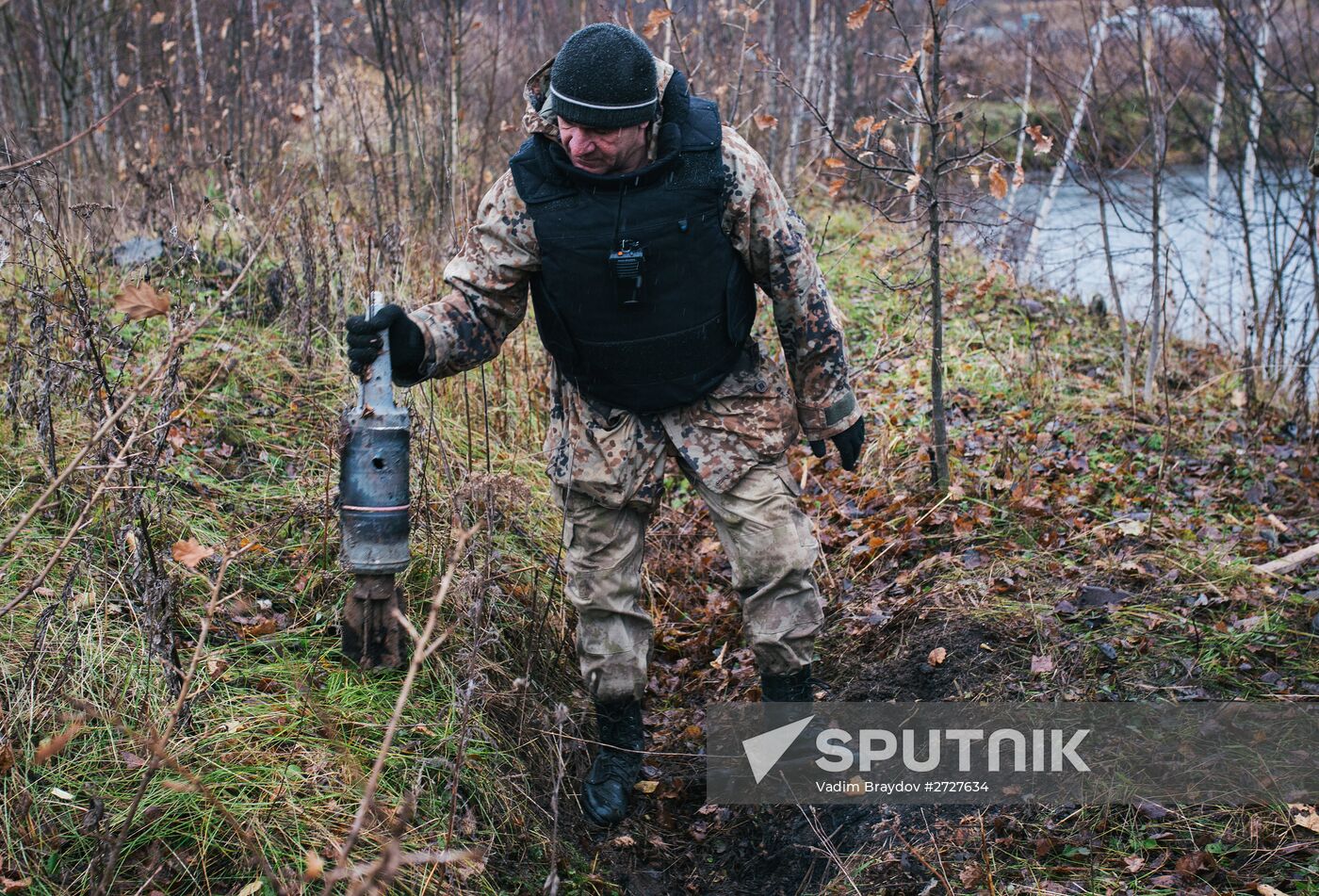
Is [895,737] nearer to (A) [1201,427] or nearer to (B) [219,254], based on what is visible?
(A) [1201,427]

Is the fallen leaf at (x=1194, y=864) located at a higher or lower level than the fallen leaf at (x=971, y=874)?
higher

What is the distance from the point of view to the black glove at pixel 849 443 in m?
3.58

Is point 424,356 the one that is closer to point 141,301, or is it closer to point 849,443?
point 141,301

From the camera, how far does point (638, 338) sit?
3295 mm

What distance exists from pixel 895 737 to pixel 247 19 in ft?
37.1

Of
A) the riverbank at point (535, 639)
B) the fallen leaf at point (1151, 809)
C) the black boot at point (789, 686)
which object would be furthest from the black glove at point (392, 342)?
the fallen leaf at point (1151, 809)

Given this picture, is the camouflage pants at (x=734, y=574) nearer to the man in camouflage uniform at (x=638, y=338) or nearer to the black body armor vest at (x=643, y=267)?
the man in camouflage uniform at (x=638, y=338)

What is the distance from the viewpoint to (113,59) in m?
11.2

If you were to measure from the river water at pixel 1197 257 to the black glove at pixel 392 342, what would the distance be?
413 centimetres

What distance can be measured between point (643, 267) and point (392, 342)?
748 millimetres

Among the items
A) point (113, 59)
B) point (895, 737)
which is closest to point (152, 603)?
point (895, 737)

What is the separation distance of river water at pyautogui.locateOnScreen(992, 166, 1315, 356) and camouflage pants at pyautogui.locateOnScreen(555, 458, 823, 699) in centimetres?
345

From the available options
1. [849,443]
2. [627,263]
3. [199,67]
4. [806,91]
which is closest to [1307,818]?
[849,443]
